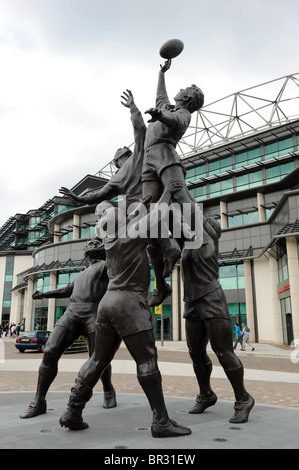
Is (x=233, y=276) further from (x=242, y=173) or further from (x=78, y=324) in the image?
(x=78, y=324)

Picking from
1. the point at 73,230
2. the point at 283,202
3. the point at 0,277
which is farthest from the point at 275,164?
the point at 0,277

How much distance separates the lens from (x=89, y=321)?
5305 mm

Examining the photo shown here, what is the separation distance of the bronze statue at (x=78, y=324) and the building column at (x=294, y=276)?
1935cm

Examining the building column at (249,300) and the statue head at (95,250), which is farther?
the building column at (249,300)

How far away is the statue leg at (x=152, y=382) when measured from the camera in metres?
3.78

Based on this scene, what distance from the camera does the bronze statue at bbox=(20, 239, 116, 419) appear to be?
5027mm

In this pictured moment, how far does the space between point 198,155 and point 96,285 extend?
35508mm

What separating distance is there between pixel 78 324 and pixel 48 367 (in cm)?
66

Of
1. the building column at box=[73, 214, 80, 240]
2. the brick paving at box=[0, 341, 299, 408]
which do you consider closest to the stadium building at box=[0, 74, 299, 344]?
the building column at box=[73, 214, 80, 240]

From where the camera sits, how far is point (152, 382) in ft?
12.6

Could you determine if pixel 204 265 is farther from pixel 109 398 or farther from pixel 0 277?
pixel 0 277

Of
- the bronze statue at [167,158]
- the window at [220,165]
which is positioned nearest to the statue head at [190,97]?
the bronze statue at [167,158]
